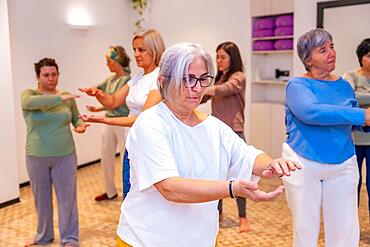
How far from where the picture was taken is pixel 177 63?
141 centimetres

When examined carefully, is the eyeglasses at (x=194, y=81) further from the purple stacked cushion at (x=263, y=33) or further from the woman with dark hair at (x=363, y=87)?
the purple stacked cushion at (x=263, y=33)

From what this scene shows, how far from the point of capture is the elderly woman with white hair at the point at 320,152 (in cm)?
228

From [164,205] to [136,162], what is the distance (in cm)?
17

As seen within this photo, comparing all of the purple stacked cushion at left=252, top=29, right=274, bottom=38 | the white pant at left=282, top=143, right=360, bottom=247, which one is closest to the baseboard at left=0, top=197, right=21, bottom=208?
the white pant at left=282, top=143, right=360, bottom=247

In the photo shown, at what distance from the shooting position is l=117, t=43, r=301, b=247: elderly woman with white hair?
1369 millimetres

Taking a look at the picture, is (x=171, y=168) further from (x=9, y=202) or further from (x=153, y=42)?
(x=9, y=202)

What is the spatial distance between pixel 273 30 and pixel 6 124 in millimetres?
3139

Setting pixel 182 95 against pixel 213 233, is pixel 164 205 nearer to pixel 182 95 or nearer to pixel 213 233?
pixel 213 233

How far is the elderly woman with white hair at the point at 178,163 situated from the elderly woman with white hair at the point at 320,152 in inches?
33.4

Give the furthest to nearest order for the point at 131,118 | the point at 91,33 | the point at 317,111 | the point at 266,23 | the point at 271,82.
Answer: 1. the point at 91,33
2. the point at 271,82
3. the point at 266,23
4. the point at 131,118
5. the point at 317,111

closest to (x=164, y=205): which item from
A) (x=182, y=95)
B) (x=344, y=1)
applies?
(x=182, y=95)

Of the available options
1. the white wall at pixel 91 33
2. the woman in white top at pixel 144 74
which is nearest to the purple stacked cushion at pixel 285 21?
the white wall at pixel 91 33

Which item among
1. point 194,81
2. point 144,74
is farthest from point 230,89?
point 194,81

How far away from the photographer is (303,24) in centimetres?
507
